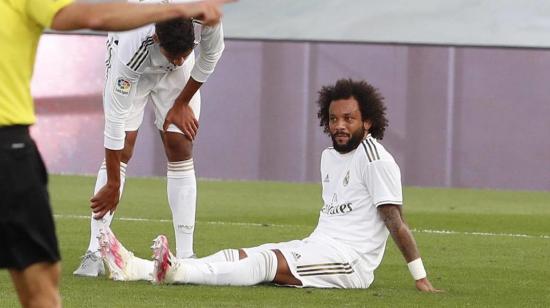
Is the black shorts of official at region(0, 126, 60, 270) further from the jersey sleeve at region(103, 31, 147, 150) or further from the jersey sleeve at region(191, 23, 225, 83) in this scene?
the jersey sleeve at region(191, 23, 225, 83)

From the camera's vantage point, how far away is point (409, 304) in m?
7.19

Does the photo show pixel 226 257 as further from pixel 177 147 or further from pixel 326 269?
pixel 177 147

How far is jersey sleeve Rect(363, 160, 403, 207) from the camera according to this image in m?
7.58

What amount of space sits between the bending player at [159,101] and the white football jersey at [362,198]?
1.11m

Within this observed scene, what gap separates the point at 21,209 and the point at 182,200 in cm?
431

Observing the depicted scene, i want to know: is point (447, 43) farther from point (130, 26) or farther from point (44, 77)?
point (130, 26)

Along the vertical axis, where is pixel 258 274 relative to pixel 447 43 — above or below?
below

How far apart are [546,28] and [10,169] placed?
14.5 m

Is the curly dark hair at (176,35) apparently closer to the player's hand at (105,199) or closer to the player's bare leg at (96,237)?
the player's hand at (105,199)

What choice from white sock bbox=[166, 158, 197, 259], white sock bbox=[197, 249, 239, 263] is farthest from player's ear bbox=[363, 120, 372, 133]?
Answer: white sock bbox=[166, 158, 197, 259]

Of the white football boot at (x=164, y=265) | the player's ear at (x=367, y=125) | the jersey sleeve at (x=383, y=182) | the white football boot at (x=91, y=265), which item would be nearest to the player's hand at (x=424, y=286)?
the jersey sleeve at (x=383, y=182)

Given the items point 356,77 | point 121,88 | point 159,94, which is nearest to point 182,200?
point 159,94

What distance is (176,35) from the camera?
8133mm

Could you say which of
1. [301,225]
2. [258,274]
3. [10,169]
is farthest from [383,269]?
[10,169]
